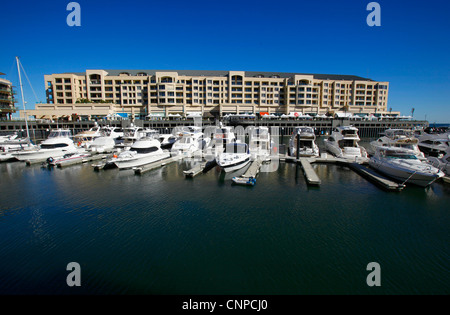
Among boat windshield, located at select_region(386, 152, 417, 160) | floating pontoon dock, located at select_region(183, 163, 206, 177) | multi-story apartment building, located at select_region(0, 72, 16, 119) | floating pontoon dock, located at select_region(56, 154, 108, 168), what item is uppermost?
multi-story apartment building, located at select_region(0, 72, 16, 119)

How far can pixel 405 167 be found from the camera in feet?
66.3

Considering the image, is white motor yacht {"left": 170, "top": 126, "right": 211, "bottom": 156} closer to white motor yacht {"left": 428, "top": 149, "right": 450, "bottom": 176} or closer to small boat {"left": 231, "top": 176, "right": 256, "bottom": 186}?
small boat {"left": 231, "top": 176, "right": 256, "bottom": 186}

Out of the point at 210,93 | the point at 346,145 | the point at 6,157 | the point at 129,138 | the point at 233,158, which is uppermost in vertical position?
the point at 210,93

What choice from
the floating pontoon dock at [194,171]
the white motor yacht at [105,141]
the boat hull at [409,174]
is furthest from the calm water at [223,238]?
the white motor yacht at [105,141]

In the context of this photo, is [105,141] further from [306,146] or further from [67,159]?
[306,146]

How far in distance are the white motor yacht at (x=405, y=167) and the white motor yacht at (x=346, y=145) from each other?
6.00 meters

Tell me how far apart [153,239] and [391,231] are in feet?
44.2

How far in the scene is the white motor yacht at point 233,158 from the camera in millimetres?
23344

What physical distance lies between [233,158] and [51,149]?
2655 centimetres

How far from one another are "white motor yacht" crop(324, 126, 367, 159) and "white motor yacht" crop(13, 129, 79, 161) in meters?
38.3

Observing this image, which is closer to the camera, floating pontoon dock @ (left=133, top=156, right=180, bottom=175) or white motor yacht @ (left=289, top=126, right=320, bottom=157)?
floating pontoon dock @ (left=133, top=156, right=180, bottom=175)

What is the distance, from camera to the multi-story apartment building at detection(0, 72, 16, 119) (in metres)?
71.5

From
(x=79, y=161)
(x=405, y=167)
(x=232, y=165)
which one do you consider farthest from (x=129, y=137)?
(x=405, y=167)

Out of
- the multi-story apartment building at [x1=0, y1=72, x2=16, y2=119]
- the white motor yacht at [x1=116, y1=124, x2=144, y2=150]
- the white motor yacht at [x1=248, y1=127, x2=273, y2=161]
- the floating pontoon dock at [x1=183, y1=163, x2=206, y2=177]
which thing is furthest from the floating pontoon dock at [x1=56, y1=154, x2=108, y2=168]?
the multi-story apartment building at [x1=0, y1=72, x2=16, y2=119]
